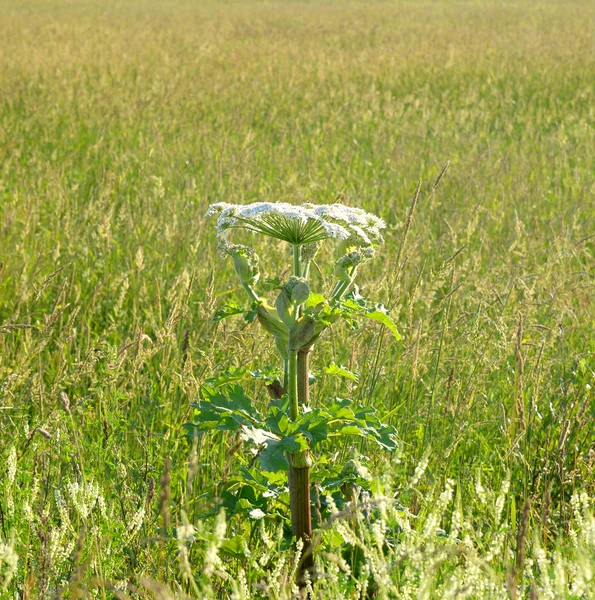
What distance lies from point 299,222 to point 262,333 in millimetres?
1658

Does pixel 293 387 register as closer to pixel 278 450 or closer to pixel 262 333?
pixel 278 450

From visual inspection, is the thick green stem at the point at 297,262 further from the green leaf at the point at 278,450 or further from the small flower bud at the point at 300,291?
the green leaf at the point at 278,450

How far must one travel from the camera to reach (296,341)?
59.7 inches

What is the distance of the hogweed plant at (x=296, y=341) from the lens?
148 centimetres

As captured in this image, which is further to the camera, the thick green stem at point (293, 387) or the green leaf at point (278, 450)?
the thick green stem at point (293, 387)

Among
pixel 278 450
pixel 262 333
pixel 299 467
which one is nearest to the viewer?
pixel 278 450

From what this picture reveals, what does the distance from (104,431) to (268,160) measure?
148 inches

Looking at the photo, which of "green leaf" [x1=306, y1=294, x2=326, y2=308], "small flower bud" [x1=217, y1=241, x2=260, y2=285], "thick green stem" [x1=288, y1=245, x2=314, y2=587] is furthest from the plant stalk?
"small flower bud" [x1=217, y1=241, x2=260, y2=285]

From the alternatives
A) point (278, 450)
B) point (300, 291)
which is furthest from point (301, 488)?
point (300, 291)

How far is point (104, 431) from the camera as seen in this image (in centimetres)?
206

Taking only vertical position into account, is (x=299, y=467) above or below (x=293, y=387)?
below

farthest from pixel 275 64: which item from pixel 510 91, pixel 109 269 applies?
pixel 109 269

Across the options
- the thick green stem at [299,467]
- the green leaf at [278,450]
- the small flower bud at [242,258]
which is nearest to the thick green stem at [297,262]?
the thick green stem at [299,467]

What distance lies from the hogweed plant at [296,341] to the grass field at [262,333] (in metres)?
0.10
